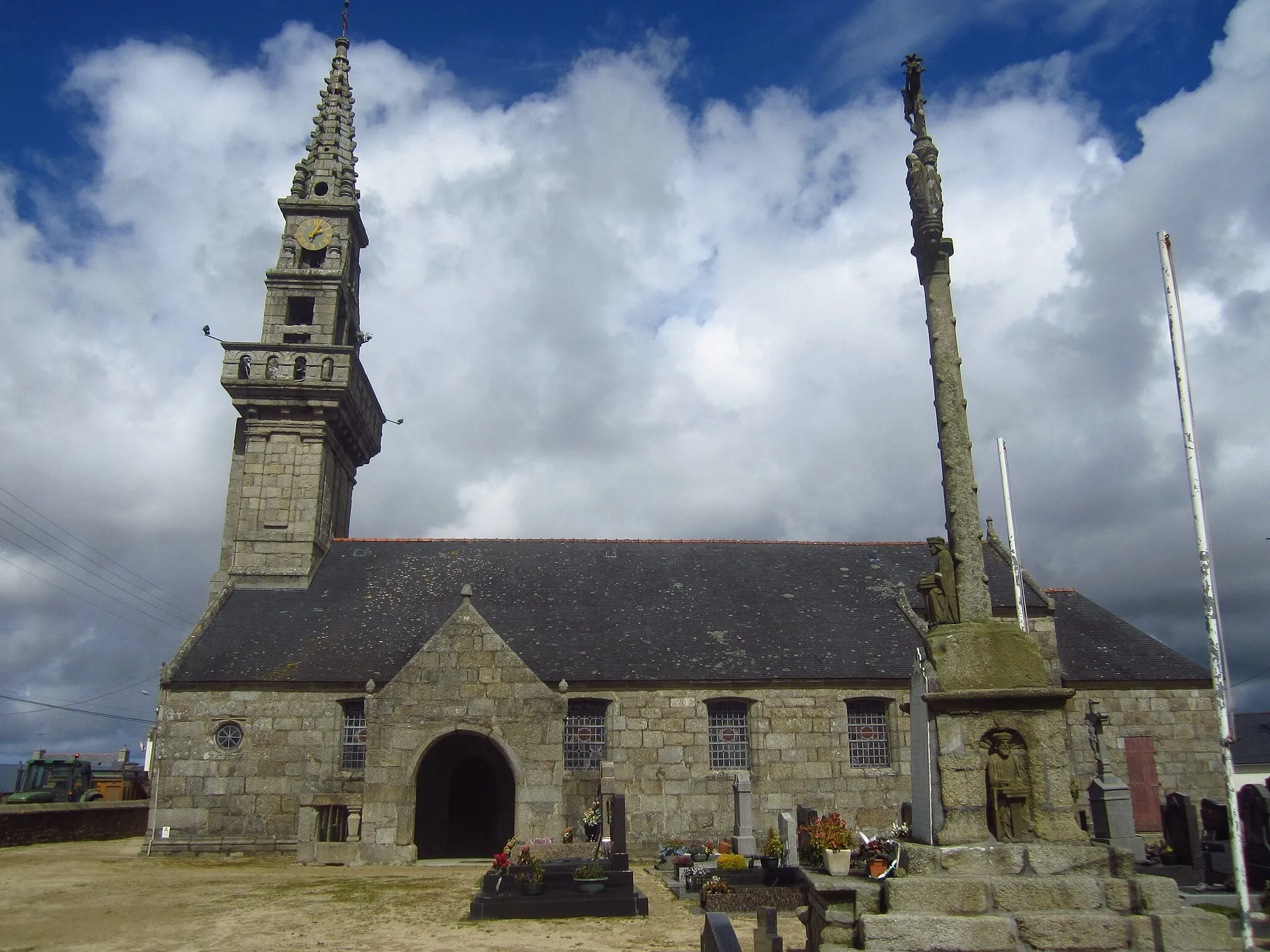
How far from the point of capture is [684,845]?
18.3 metres

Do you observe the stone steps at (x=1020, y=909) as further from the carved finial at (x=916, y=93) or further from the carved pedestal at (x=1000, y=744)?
the carved finial at (x=916, y=93)

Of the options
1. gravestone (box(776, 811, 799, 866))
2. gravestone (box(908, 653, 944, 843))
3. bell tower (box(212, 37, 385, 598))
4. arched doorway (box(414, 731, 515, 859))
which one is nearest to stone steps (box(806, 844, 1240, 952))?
gravestone (box(908, 653, 944, 843))

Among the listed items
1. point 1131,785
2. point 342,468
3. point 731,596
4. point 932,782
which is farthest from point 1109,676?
point 342,468

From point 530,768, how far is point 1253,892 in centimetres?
1156

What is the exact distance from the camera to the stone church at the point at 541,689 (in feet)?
59.4

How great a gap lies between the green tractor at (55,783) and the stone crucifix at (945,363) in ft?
106

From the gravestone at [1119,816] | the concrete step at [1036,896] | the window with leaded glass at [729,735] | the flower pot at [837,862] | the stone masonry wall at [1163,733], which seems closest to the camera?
the concrete step at [1036,896]

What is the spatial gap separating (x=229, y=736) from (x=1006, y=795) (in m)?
18.3

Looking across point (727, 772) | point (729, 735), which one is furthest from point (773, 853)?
point (729, 735)

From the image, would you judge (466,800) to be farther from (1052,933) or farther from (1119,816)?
(1052,933)

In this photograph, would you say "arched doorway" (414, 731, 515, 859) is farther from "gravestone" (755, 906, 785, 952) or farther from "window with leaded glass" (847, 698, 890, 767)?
"gravestone" (755, 906, 785, 952)

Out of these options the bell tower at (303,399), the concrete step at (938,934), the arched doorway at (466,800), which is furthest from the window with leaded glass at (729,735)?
the concrete step at (938,934)

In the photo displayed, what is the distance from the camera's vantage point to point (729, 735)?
68.8 ft

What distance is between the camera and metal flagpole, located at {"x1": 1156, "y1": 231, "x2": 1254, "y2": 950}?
693 centimetres
